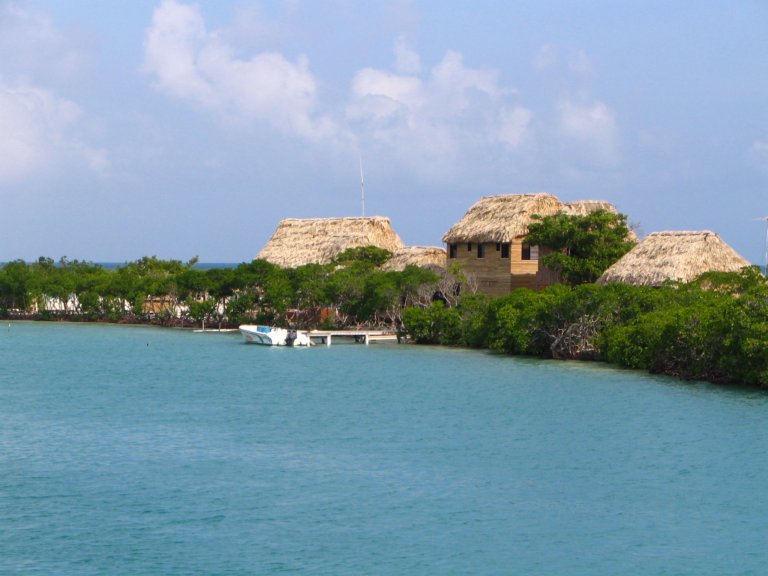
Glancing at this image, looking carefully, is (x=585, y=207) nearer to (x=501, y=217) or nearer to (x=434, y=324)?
(x=501, y=217)

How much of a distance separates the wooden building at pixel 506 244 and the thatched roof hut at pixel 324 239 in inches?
305

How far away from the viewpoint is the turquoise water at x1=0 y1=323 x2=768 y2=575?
13.6 meters

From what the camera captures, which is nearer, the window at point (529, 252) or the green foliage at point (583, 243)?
the green foliage at point (583, 243)

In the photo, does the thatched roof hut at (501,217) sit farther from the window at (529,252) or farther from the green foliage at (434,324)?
the green foliage at (434,324)

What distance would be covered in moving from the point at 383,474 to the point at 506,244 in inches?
1068

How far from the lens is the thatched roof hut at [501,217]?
4378 centimetres

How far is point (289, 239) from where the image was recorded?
189 ft

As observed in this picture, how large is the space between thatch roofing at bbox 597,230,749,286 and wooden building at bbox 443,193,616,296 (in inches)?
181

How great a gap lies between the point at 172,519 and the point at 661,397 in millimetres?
14650

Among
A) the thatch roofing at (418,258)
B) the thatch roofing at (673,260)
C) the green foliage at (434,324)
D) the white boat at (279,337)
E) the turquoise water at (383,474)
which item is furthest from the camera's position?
the thatch roofing at (418,258)

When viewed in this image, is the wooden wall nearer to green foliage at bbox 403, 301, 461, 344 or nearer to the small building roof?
the small building roof

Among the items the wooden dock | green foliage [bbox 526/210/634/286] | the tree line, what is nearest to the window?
green foliage [bbox 526/210/634/286]

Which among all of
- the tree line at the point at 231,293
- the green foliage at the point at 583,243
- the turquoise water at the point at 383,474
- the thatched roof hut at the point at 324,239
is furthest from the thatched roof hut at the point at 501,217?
the turquoise water at the point at 383,474

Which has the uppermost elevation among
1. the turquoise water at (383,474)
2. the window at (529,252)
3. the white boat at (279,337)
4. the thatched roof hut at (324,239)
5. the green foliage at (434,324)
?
the thatched roof hut at (324,239)
